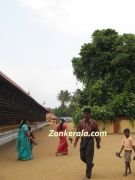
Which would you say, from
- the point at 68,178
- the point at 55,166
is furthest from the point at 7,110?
the point at 68,178

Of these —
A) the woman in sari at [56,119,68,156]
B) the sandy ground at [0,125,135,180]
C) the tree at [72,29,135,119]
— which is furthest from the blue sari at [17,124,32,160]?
the tree at [72,29,135,119]

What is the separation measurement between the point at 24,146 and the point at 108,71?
969 inches

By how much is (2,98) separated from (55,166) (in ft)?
32.8

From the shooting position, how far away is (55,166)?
12539 mm

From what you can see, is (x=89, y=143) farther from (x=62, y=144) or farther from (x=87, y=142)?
(x=62, y=144)

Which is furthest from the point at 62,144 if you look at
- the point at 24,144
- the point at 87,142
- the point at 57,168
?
the point at 87,142

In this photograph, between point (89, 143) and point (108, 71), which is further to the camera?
point (108, 71)

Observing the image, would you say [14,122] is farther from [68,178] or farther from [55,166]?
[68,178]

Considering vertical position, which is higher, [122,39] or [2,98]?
[122,39]

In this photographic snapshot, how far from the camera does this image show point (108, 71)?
38.5m

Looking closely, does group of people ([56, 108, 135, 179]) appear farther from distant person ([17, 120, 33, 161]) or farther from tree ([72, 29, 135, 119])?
tree ([72, 29, 135, 119])

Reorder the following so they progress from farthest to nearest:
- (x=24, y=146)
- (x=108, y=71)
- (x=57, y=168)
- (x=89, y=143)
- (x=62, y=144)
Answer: (x=108, y=71) → (x=62, y=144) → (x=24, y=146) → (x=57, y=168) → (x=89, y=143)

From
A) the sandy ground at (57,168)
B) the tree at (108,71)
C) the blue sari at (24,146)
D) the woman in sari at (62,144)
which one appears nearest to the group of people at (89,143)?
the sandy ground at (57,168)

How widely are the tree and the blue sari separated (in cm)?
2178
